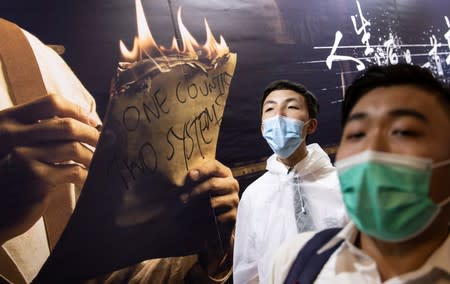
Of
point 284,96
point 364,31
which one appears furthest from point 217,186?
point 364,31

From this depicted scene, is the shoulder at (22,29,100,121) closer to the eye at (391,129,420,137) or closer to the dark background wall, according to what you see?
the dark background wall

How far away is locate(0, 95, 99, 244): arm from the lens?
1.47 metres

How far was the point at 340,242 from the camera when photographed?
80 centimetres

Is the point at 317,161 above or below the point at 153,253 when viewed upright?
above

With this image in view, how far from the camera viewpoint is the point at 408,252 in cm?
72

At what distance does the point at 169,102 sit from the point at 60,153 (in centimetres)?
62

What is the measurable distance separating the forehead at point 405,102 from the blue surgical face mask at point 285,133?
0.93 meters

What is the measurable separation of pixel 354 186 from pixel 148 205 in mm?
1292

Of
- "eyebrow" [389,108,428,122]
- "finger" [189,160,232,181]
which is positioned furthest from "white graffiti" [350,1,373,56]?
"eyebrow" [389,108,428,122]

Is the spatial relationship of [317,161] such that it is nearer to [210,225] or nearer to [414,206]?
[210,225]

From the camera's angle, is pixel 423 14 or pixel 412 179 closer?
pixel 412 179

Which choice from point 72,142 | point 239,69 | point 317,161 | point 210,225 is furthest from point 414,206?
point 239,69

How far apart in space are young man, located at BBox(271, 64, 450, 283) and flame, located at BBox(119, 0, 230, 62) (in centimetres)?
135

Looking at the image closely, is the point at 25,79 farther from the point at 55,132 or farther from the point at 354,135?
the point at 354,135
